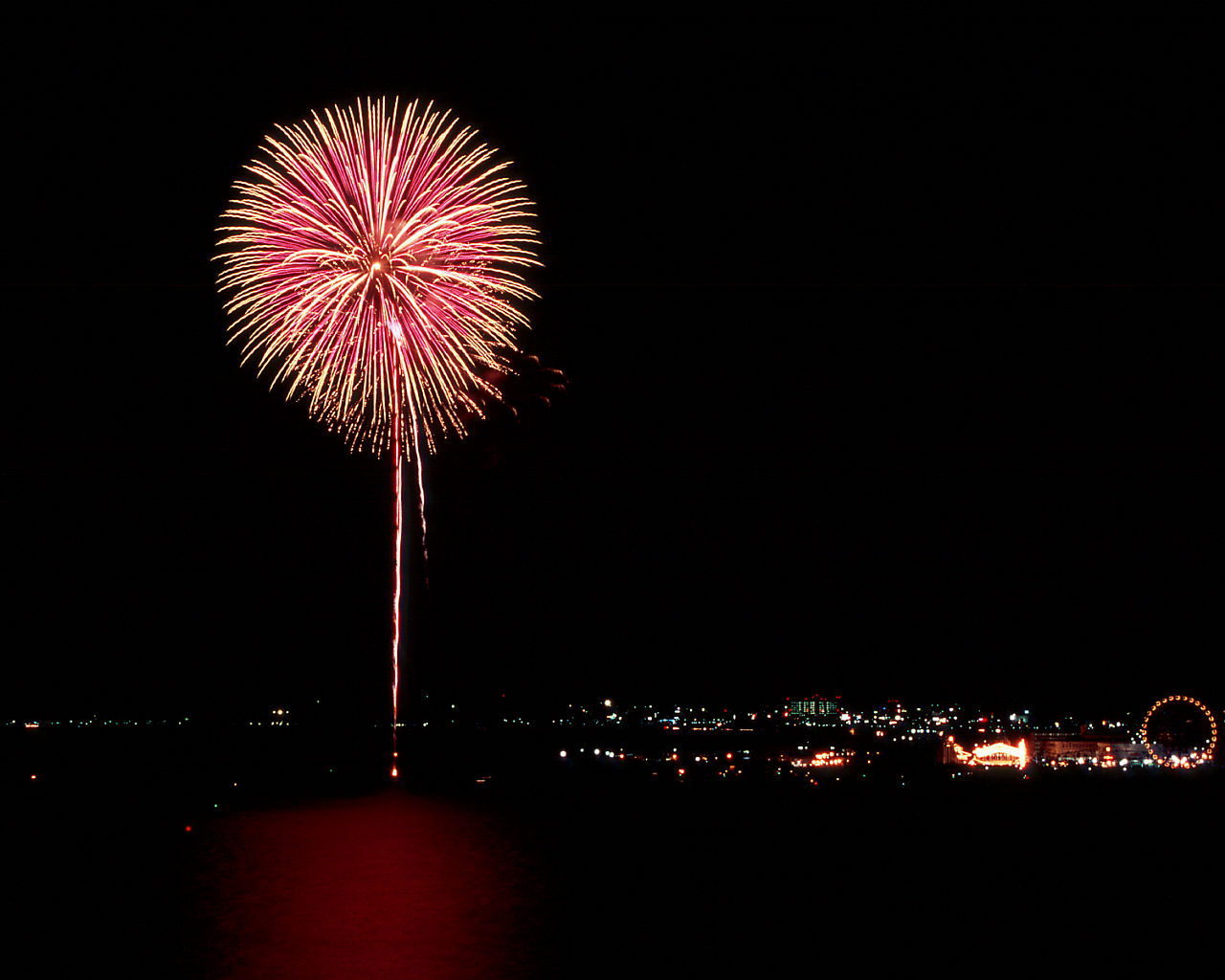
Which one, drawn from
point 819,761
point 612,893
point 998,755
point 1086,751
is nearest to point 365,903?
point 612,893

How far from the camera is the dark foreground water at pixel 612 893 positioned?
1127 cm

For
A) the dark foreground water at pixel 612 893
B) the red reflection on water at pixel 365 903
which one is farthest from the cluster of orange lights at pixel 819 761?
the red reflection on water at pixel 365 903

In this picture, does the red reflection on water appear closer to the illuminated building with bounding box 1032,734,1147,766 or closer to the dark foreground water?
the dark foreground water

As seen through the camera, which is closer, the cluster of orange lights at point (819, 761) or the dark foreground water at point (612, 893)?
→ the dark foreground water at point (612, 893)

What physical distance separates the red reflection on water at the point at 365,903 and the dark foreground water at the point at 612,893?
0.16 ft

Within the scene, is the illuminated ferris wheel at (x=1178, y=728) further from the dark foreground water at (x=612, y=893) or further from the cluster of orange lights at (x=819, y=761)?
the dark foreground water at (x=612, y=893)

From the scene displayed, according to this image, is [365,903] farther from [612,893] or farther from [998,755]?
[998,755]

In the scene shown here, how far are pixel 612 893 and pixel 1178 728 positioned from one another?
60342 millimetres

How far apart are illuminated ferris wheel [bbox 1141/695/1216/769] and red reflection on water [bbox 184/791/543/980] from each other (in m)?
52.2

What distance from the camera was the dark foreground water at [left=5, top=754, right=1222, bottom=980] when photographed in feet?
37.0

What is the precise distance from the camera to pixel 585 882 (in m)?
16.0

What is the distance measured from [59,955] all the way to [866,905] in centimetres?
897

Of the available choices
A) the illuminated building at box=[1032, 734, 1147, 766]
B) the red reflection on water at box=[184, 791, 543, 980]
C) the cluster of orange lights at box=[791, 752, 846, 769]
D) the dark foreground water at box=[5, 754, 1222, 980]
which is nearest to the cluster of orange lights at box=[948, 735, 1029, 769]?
the illuminated building at box=[1032, 734, 1147, 766]

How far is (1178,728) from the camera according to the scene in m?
65.6
